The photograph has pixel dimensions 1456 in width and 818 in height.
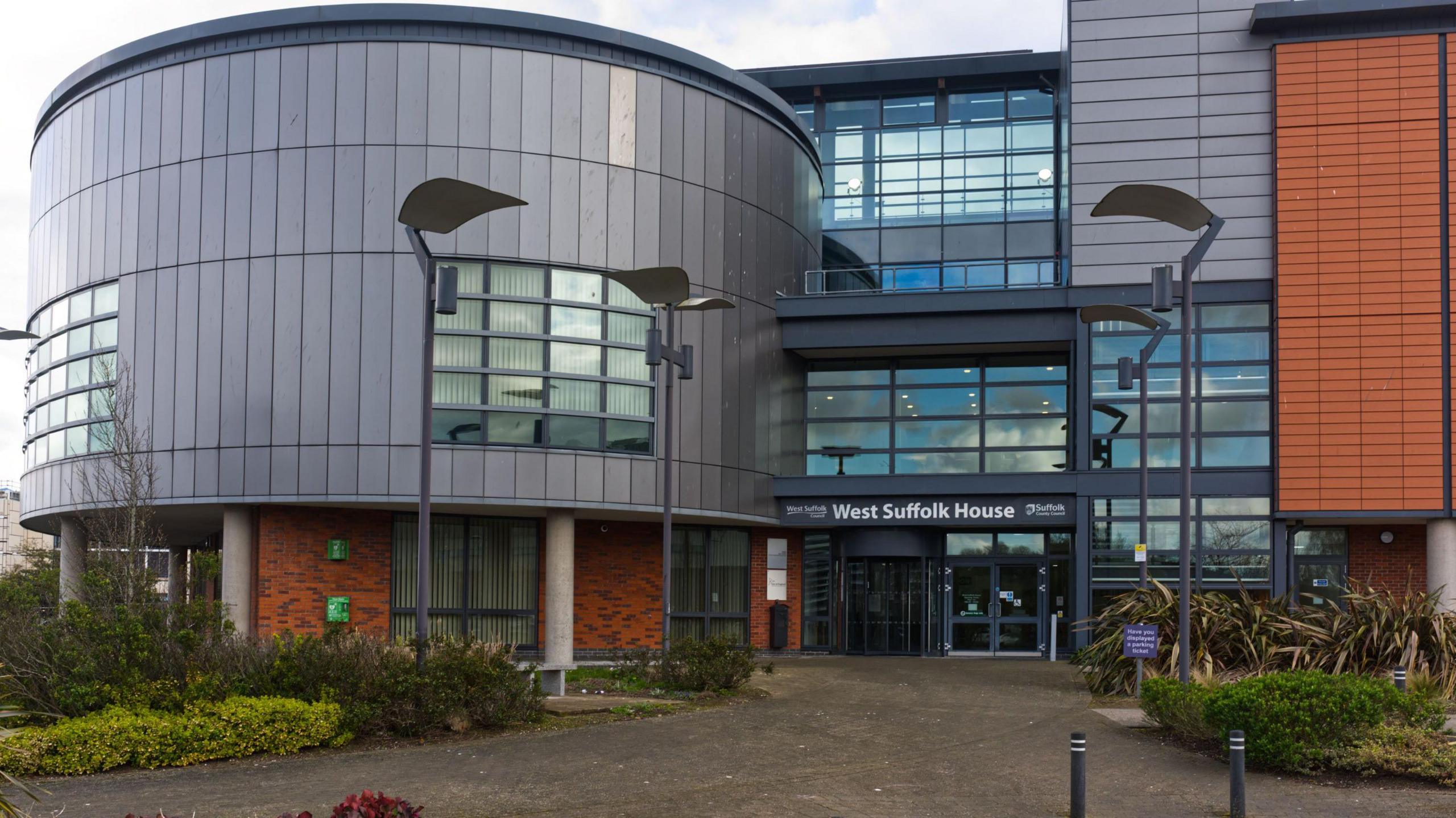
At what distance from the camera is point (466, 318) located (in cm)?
2230

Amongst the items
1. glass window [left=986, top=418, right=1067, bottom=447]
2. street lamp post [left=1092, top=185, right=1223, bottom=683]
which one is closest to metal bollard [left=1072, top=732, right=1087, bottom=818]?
street lamp post [left=1092, top=185, right=1223, bottom=683]

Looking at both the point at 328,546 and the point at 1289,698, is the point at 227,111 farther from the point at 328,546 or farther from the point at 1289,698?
the point at 1289,698

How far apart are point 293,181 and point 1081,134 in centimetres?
1530

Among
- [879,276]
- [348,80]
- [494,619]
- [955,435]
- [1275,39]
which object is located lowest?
[494,619]

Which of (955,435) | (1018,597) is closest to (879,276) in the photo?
(955,435)

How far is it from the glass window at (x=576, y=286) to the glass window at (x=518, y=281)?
201mm

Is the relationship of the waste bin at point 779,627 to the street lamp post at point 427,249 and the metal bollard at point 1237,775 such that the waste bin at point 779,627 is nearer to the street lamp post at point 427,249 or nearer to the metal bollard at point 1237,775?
the street lamp post at point 427,249

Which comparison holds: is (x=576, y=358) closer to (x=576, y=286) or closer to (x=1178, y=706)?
(x=576, y=286)

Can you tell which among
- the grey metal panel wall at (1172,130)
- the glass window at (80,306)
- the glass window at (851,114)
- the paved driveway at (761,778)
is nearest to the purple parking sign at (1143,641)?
the paved driveway at (761,778)

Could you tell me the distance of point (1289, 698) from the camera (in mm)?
12711

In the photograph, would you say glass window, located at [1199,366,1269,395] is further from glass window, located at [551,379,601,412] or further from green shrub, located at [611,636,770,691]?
green shrub, located at [611,636,770,691]

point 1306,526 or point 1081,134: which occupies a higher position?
point 1081,134

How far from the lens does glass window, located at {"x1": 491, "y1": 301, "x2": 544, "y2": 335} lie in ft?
73.6

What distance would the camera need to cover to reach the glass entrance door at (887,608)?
28.2 meters
